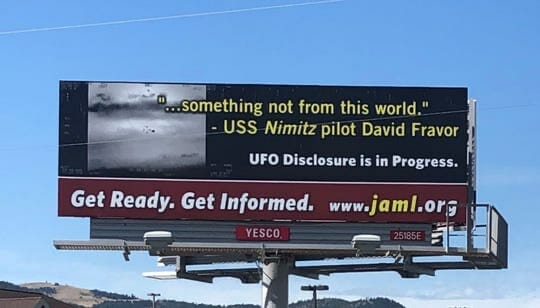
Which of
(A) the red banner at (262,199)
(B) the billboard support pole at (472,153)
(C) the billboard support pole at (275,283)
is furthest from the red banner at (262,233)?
(B) the billboard support pole at (472,153)

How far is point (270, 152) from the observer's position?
89.4 feet

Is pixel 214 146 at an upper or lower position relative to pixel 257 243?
upper

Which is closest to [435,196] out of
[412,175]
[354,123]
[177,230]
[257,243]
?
[412,175]

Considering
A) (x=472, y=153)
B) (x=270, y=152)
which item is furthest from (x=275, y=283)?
(x=472, y=153)

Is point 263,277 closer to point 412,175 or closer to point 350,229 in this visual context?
point 350,229

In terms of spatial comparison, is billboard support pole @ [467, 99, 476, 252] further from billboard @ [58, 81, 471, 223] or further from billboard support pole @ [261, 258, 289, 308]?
billboard support pole @ [261, 258, 289, 308]

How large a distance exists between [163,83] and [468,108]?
729 centimetres

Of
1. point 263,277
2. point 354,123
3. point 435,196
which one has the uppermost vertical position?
point 354,123

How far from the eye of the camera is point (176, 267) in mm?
29594

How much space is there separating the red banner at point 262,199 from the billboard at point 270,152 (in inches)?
0.9

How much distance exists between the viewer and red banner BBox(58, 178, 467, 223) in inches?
1067

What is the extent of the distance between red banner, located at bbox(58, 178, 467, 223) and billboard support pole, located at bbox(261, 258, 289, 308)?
55.7 inches

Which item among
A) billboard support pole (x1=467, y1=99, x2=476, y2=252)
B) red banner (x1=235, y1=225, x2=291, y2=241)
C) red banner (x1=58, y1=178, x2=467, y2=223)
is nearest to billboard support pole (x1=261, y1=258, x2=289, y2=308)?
red banner (x1=235, y1=225, x2=291, y2=241)

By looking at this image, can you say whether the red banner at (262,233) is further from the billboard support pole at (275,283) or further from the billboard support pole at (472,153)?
the billboard support pole at (472,153)
